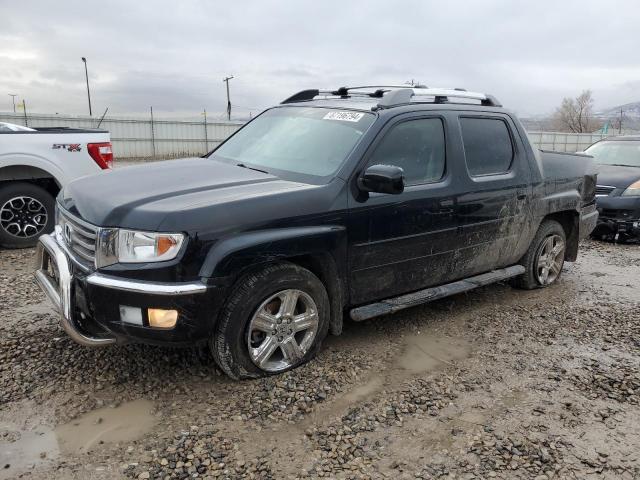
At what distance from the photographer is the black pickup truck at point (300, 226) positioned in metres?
2.98

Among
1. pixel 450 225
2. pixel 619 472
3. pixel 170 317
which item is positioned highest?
pixel 450 225

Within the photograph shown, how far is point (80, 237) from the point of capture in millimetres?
3262

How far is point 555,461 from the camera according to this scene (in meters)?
2.74

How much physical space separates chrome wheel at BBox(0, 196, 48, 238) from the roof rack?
360 centimetres

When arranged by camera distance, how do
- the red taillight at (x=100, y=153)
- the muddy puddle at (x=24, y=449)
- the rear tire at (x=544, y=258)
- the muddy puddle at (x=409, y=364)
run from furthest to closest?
1. the red taillight at (x=100, y=153)
2. the rear tire at (x=544, y=258)
3. the muddy puddle at (x=409, y=364)
4. the muddy puddle at (x=24, y=449)

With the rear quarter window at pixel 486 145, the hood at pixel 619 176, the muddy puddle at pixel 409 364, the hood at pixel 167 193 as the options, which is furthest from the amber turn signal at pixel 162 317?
the hood at pixel 619 176

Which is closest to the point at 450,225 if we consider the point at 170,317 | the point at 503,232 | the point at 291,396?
the point at 503,232

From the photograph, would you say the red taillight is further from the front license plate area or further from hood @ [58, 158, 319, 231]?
the front license plate area

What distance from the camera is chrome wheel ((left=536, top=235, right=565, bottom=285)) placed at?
5.48 meters

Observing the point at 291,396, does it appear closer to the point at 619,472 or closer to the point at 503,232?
the point at 619,472

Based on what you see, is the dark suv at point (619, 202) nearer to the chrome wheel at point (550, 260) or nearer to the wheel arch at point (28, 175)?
the chrome wheel at point (550, 260)

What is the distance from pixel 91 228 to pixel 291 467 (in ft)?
5.67

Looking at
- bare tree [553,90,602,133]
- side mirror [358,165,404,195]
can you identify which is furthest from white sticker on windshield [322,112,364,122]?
bare tree [553,90,602,133]

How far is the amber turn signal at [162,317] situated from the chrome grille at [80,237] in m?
0.48
